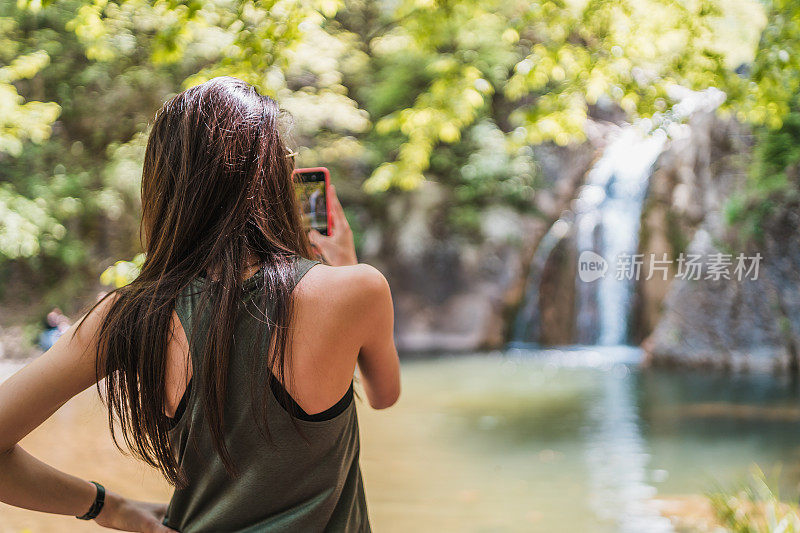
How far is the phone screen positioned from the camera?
5.01 feet

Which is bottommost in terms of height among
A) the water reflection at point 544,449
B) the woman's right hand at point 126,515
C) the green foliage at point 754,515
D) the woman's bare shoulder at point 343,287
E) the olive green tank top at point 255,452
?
the water reflection at point 544,449

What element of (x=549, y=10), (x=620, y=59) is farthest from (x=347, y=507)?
(x=549, y=10)

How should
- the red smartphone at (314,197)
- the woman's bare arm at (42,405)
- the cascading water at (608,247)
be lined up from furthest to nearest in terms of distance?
the cascading water at (608,247)
the red smartphone at (314,197)
the woman's bare arm at (42,405)

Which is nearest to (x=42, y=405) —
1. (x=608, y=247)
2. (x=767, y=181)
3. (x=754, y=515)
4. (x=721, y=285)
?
(x=754, y=515)

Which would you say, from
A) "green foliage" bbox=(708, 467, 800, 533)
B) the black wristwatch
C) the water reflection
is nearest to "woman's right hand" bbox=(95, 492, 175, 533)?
the black wristwatch

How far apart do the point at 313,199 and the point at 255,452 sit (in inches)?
23.9

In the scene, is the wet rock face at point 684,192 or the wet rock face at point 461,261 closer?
the wet rock face at point 684,192

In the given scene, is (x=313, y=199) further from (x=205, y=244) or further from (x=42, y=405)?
(x=42, y=405)

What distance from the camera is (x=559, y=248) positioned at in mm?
13367

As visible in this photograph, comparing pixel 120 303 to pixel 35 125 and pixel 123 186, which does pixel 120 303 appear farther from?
pixel 123 186

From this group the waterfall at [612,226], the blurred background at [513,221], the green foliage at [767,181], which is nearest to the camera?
the blurred background at [513,221]

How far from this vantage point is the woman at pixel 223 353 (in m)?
1.08

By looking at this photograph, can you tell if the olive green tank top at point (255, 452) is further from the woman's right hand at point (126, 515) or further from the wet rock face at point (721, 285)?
the wet rock face at point (721, 285)

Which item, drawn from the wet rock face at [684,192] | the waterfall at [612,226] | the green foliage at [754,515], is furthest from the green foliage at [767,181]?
the green foliage at [754,515]
